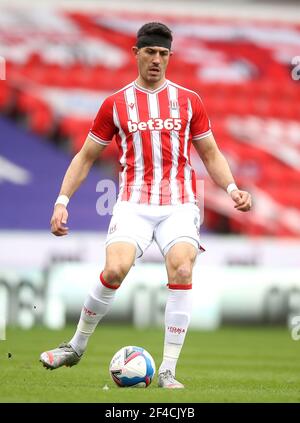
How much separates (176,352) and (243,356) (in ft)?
12.9

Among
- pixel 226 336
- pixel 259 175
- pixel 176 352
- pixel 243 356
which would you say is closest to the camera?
pixel 176 352

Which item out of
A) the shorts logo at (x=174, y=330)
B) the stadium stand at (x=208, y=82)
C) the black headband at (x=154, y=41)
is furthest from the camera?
the stadium stand at (x=208, y=82)

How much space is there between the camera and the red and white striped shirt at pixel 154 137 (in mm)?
6652

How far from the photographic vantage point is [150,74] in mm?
6715

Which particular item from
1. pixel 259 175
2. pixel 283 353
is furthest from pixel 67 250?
pixel 283 353

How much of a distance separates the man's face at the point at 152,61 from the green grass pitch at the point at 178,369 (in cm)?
196

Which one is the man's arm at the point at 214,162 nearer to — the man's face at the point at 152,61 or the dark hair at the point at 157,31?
the man's face at the point at 152,61

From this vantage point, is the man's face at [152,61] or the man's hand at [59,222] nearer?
the man's hand at [59,222]

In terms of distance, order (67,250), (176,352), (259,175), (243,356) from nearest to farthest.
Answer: (176,352) → (243,356) → (67,250) → (259,175)

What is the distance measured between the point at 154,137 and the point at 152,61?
478mm

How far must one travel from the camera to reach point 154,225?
6.67 metres

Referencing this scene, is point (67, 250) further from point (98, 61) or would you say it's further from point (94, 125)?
point (94, 125)

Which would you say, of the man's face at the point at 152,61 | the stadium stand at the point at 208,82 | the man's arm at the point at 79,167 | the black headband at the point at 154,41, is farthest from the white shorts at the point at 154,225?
the stadium stand at the point at 208,82

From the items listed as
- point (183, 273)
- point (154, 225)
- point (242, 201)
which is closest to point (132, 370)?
point (183, 273)
